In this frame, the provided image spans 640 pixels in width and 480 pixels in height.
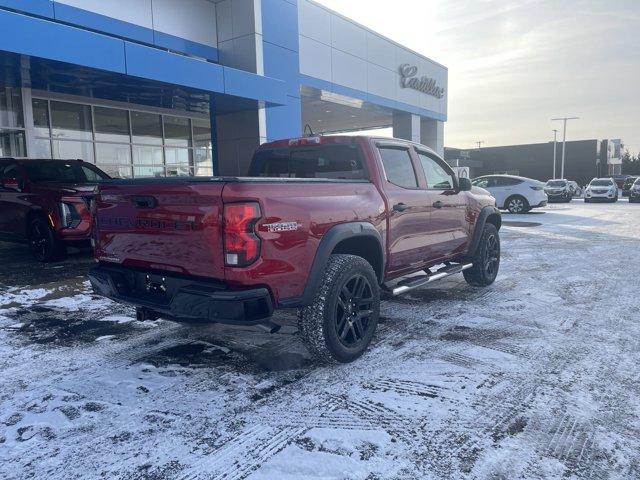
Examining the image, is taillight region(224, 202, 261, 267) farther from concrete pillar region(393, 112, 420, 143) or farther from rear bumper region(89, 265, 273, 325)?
concrete pillar region(393, 112, 420, 143)

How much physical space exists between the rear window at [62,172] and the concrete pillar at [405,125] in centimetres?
1690

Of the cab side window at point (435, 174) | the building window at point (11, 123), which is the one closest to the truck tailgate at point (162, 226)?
the cab side window at point (435, 174)

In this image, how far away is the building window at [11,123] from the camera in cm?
1259

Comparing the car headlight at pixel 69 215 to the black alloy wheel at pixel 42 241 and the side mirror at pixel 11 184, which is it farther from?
the side mirror at pixel 11 184

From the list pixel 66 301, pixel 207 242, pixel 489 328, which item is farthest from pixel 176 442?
pixel 66 301

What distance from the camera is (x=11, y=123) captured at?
12.8 meters

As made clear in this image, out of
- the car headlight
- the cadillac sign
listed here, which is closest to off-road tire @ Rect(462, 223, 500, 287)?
the car headlight

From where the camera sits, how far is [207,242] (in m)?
3.24

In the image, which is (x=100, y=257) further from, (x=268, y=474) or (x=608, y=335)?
(x=608, y=335)

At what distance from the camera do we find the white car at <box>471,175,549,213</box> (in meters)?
19.1

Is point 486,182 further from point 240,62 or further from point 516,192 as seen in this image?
point 240,62

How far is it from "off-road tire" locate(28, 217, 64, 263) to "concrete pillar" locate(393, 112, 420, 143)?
18.4m

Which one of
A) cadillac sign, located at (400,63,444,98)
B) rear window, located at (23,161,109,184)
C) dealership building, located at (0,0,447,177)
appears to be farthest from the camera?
cadillac sign, located at (400,63,444,98)

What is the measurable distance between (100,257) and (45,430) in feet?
5.09
